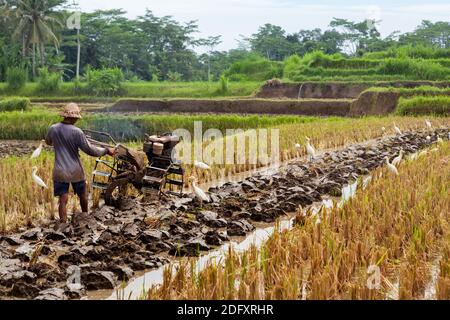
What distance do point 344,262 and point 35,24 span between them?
118 ft

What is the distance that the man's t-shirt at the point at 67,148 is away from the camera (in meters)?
5.86

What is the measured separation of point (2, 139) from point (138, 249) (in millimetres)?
16962

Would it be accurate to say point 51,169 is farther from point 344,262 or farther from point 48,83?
point 48,83

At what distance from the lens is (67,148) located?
592 cm

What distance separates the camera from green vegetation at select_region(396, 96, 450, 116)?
21.9 meters

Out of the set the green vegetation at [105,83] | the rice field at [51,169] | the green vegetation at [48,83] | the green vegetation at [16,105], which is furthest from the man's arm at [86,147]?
the green vegetation at [48,83]

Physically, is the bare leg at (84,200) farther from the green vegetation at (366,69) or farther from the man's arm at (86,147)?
the green vegetation at (366,69)

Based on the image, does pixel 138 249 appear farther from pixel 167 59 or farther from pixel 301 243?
pixel 167 59

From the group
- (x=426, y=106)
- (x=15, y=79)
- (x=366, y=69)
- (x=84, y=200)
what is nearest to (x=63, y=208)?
(x=84, y=200)

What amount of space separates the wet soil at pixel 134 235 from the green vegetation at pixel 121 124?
1200 centimetres

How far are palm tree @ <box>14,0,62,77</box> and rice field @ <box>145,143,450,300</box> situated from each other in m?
33.5
